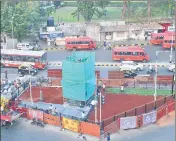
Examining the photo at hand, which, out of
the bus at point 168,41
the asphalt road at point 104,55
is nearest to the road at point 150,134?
the asphalt road at point 104,55

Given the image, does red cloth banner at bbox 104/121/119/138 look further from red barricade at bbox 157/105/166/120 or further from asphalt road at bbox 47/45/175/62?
asphalt road at bbox 47/45/175/62

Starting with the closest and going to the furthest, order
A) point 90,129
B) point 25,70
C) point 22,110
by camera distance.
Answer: point 90,129 → point 22,110 → point 25,70

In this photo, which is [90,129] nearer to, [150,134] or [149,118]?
[150,134]

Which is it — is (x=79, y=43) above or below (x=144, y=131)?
above

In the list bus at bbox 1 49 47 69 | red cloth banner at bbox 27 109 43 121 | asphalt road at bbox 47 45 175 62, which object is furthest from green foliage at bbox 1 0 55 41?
red cloth banner at bbox 27 109 43 121

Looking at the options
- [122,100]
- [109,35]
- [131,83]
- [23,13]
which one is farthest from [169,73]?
[23,13]

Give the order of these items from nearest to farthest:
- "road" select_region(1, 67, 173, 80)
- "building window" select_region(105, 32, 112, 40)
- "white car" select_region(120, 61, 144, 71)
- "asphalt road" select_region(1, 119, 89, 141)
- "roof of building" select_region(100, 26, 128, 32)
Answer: "asphalt road" select_region(1, 119, 89, 141) → "road" select_region(1, 67, 173, 80) → "white car" select_region(120, 61, 144, 71) → "roof of building" select_region(100, 26, 128, 32) → "building window" select_region(105, 32, 112, 40)

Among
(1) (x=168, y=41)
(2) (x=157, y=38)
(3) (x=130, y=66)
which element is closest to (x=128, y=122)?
(3) (x=130, y=66)
